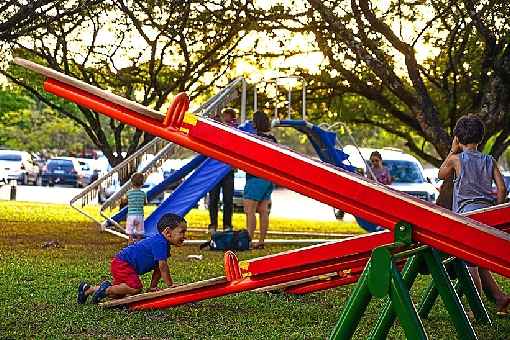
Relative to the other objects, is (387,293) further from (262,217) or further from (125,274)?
(262,217)

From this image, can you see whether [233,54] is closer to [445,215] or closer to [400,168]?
[400,168]

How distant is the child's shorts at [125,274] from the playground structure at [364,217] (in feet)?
4.83

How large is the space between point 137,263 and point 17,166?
37.5 metres

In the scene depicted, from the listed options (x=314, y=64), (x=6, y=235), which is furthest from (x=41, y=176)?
(x=6, y=235)

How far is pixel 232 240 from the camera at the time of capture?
1310 cm

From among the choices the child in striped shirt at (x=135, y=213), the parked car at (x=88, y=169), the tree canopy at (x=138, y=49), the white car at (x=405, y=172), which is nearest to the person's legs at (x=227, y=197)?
the child in striped shirt at (x=135, y=213)

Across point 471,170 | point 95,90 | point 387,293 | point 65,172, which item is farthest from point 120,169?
point 65,172

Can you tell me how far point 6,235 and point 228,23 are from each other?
6166 mm

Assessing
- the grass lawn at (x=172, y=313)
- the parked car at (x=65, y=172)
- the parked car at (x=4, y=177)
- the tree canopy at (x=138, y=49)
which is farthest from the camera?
the parked car at (x=65, y=172)

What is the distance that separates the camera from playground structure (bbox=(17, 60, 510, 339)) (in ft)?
15.2

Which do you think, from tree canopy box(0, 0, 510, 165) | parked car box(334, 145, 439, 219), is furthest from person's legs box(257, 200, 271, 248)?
parked car box(334, 145, 439, 219)

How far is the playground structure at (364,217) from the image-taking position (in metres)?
4.64

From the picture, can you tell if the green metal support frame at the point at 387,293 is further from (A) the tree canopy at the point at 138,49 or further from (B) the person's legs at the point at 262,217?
(A) the tree canopy at the point at 138,49

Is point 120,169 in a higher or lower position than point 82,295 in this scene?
higher
